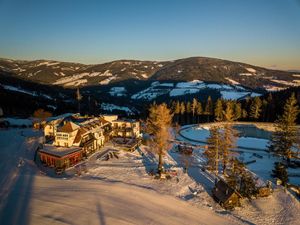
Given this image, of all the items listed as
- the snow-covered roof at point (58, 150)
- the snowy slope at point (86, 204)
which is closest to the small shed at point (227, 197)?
the snowy slope at point (86, 204)

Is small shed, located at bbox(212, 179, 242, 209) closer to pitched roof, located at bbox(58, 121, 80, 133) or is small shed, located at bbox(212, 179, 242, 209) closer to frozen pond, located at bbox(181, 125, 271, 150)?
pitched roof, located at bbox(58, 121, 80, 133)

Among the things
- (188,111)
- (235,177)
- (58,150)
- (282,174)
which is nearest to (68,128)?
(58,150)

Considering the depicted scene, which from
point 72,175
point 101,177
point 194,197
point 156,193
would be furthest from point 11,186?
point 194,197

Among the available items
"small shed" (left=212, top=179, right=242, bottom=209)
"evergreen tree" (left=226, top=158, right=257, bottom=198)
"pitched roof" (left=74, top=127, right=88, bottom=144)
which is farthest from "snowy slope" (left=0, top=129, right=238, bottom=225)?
"pitched roof" (left=74, top=127, right=88, bottom=144)

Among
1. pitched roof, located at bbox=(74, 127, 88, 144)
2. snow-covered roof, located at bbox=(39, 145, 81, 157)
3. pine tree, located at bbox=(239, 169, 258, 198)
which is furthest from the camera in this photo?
pitched roof, located at bbox=(74, 127, 88, 144)

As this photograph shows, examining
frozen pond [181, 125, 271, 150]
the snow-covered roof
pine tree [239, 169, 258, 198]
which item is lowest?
frozen pond [181, 125, 271, 150]

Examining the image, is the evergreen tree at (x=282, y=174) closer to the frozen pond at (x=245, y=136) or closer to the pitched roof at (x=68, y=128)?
the frozen pond at (x=245, y=136)

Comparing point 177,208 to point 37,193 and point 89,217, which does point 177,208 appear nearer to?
point 89,217
